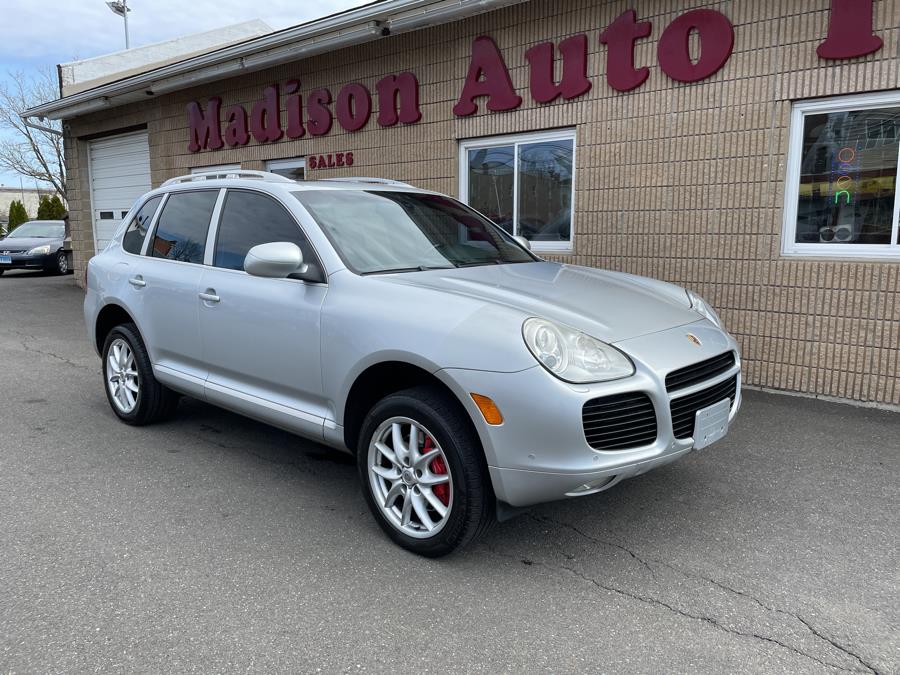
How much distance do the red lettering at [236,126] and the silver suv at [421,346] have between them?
19.0ft

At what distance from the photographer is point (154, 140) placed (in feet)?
39.2

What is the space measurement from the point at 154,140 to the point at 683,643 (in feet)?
39.0

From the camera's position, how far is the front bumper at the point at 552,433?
8.91 feet

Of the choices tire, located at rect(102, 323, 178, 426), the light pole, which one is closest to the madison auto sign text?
tire, located at rect(102, 323, 178, 426)

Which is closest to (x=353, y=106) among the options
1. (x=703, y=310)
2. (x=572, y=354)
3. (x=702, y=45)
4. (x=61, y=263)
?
(x=702, y=45)

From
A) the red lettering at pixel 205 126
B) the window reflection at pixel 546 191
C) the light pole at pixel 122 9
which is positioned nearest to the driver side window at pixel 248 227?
the window reflection at pixel 546 191

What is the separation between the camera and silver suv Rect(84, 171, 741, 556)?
9.19ft

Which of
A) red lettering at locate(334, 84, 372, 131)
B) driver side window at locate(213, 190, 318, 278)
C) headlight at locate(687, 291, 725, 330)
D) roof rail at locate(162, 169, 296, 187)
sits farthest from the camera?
red lettering at locate(334, 84, 372, 131)

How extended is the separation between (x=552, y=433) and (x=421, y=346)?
2.22 ft

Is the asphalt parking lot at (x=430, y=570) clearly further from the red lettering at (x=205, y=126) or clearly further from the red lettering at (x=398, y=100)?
the red lettering at (x=205, y=126)

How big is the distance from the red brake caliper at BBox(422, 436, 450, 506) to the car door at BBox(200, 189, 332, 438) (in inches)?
26.4

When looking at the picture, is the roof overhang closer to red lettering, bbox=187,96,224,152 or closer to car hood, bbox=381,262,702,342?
red lettering, bbox=187,96,224,152

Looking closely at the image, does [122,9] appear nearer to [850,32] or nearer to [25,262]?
[25,262]

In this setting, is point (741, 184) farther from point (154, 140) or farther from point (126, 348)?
point (154, 140)
